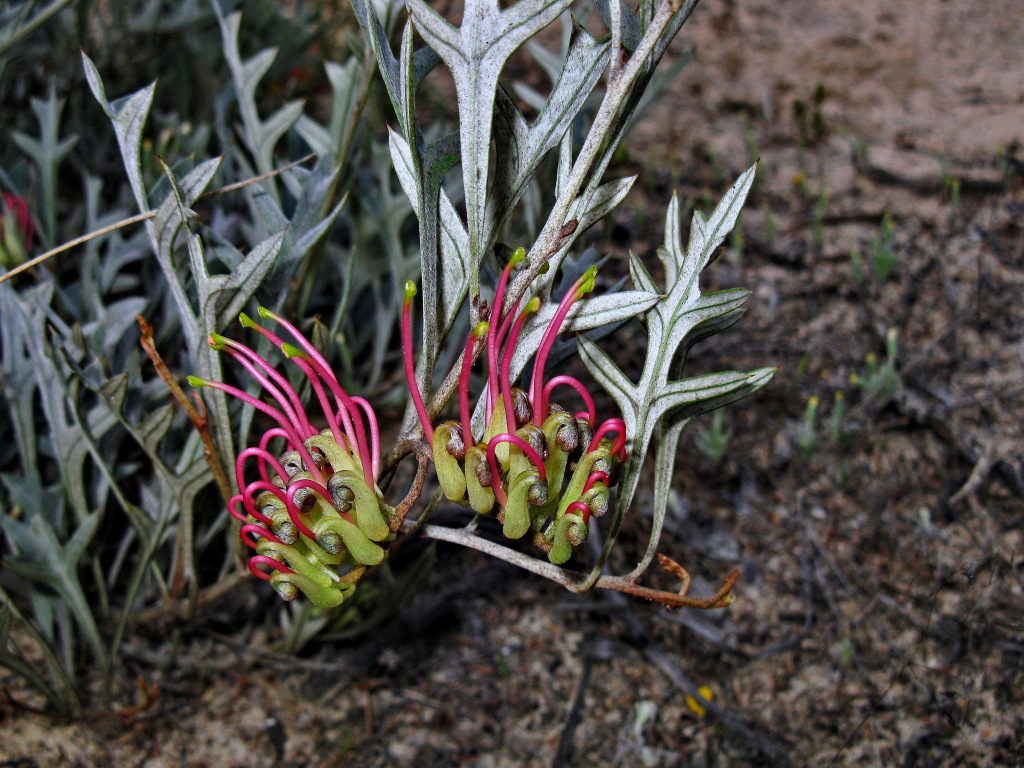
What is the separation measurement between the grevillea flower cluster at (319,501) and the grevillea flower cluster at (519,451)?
2.7 inches

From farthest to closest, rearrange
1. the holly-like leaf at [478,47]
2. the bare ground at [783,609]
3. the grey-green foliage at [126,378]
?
the bare ground at [783,609]
the grey-green foliage at [126,378]
the holly-like leaf at [478,47]

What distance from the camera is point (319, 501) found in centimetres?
81

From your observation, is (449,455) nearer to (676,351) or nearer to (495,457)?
(495,457)

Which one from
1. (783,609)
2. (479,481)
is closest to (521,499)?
(479,481)

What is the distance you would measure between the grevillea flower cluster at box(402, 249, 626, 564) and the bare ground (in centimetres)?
69

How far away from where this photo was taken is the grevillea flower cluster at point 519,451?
766mm

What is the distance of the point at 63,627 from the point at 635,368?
1176 millimetres

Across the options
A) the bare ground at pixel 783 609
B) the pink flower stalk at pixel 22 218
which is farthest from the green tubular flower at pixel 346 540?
the pink flower stalk at pixel 22 218

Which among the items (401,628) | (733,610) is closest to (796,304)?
(733,610)

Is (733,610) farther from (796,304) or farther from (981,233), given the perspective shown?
(981,233)

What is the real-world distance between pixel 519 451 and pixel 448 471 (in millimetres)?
69

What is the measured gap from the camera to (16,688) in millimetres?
1334

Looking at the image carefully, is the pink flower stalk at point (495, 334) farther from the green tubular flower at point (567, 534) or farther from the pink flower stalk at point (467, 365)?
the green tubular flower at point (567, 534)

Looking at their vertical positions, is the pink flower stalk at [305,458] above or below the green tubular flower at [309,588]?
above
